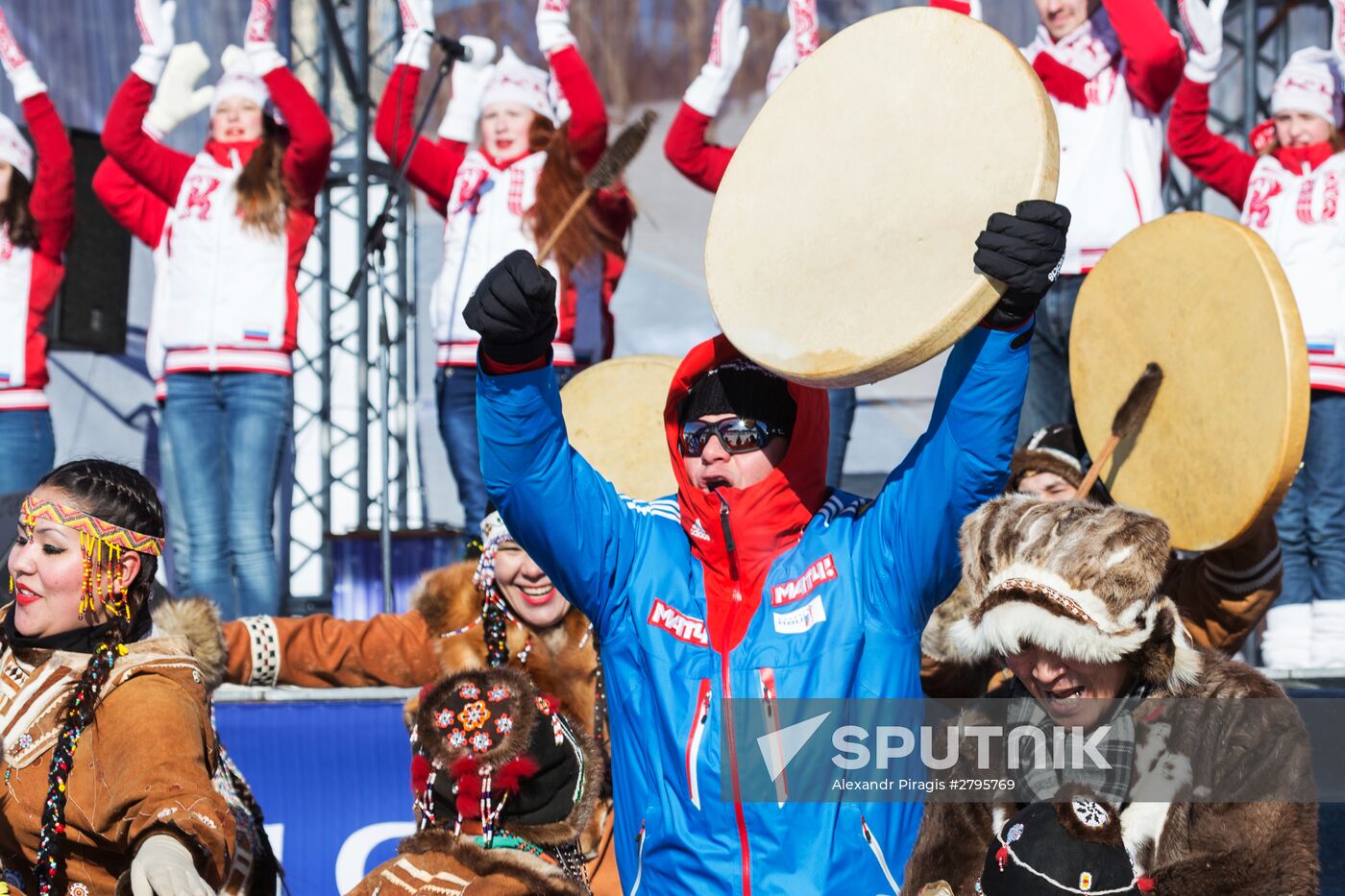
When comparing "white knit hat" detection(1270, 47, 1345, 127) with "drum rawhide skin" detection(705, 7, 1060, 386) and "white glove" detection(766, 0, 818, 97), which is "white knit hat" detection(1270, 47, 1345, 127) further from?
"drum rawhide skin" detection(705, 7, 1060, 386)

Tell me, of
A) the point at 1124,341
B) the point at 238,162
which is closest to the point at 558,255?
the point at 238,162

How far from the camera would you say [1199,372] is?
3400 millimetres

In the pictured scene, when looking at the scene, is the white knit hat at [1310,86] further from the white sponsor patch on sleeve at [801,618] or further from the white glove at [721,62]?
the white sponsor patch on sleeve at [801,618]

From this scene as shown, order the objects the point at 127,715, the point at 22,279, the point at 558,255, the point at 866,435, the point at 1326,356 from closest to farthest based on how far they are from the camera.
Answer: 1. the point at 127,715
2. the point at 1326,356
3. the point at 558,255
4. the point at 22,279
5. the point at 866,435

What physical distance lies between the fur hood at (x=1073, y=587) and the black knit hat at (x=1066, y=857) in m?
0.25

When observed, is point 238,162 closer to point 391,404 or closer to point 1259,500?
point 391,404

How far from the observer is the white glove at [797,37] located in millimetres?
5715

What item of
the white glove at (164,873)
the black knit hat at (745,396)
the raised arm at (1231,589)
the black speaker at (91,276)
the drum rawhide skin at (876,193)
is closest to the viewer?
the drum rawhide skin at (876,193)

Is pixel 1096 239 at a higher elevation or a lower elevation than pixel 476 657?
higher

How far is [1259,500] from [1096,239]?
7.51 feet

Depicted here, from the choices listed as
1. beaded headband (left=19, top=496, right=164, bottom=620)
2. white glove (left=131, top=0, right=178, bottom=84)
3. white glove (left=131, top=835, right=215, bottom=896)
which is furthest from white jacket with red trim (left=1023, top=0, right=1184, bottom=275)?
white glove (left=131, top=835, right=215, bottom=896)

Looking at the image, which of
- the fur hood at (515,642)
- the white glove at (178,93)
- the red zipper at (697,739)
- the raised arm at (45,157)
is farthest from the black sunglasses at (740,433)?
the raised arm at (45,157)

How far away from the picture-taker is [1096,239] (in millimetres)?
5270

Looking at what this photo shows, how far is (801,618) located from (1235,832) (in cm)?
76
